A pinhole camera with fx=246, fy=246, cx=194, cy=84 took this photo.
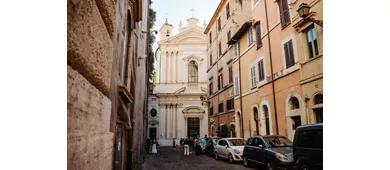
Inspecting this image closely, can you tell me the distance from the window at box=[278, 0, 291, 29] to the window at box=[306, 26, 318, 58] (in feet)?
4.49

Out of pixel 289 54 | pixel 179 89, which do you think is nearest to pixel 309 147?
pixel 289 54

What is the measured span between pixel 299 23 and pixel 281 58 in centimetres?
168

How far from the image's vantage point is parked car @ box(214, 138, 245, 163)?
950 centimetres

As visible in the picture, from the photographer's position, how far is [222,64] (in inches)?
643

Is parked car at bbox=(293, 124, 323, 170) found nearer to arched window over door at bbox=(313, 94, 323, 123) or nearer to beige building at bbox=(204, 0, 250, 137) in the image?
arched window over door at bbox=(313, 94, 323, 123)

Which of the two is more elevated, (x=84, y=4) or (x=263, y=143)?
(x=84, y=4)

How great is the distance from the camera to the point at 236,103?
1352 centimetres

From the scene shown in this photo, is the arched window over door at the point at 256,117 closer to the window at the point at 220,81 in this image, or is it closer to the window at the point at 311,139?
the window at the point at 220,81

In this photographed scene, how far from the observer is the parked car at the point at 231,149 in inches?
374

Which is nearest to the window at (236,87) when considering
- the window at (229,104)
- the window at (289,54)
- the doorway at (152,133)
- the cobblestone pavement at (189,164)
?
the window at (229,104)

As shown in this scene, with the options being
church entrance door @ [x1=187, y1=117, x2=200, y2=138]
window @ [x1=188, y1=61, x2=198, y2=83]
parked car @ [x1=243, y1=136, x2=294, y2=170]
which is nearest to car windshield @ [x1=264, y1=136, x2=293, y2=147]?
parked car @ [x1=243, y1=136, x2=294, y2=170]

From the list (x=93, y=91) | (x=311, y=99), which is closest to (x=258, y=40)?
(x=311, y=99)

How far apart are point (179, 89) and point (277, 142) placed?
60.9ft
